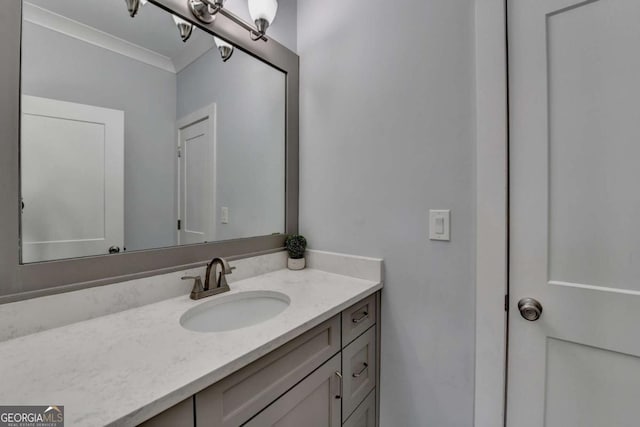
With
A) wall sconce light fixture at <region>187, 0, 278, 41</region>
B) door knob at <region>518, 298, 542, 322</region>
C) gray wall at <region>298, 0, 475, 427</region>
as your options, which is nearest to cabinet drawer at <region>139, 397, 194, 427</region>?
gray wall at <region>298, 0, 475, 427</region>

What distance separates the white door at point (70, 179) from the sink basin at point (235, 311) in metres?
0.37

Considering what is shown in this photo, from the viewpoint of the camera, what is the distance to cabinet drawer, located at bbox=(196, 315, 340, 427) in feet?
1.91

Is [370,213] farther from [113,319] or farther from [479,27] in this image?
[113,319]

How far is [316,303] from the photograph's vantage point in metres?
0.93

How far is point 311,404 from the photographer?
83cm

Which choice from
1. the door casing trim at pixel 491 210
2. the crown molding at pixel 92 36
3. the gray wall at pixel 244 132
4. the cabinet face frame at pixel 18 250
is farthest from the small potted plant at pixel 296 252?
the crown molding at pixel 92 36

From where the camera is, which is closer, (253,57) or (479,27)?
(479,27)

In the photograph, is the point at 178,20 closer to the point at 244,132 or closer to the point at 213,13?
the point at 213,13

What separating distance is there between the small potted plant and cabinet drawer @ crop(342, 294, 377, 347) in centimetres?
43

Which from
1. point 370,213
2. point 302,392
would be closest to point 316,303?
point 302,392

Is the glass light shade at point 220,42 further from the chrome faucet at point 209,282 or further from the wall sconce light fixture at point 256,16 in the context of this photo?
the chrome faucet at point 209,282

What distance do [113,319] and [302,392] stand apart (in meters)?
0.62

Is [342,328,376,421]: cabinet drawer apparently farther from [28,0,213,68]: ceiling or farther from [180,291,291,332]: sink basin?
[28,0,213,68]: ceiling

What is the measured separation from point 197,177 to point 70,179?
16.3 inches
